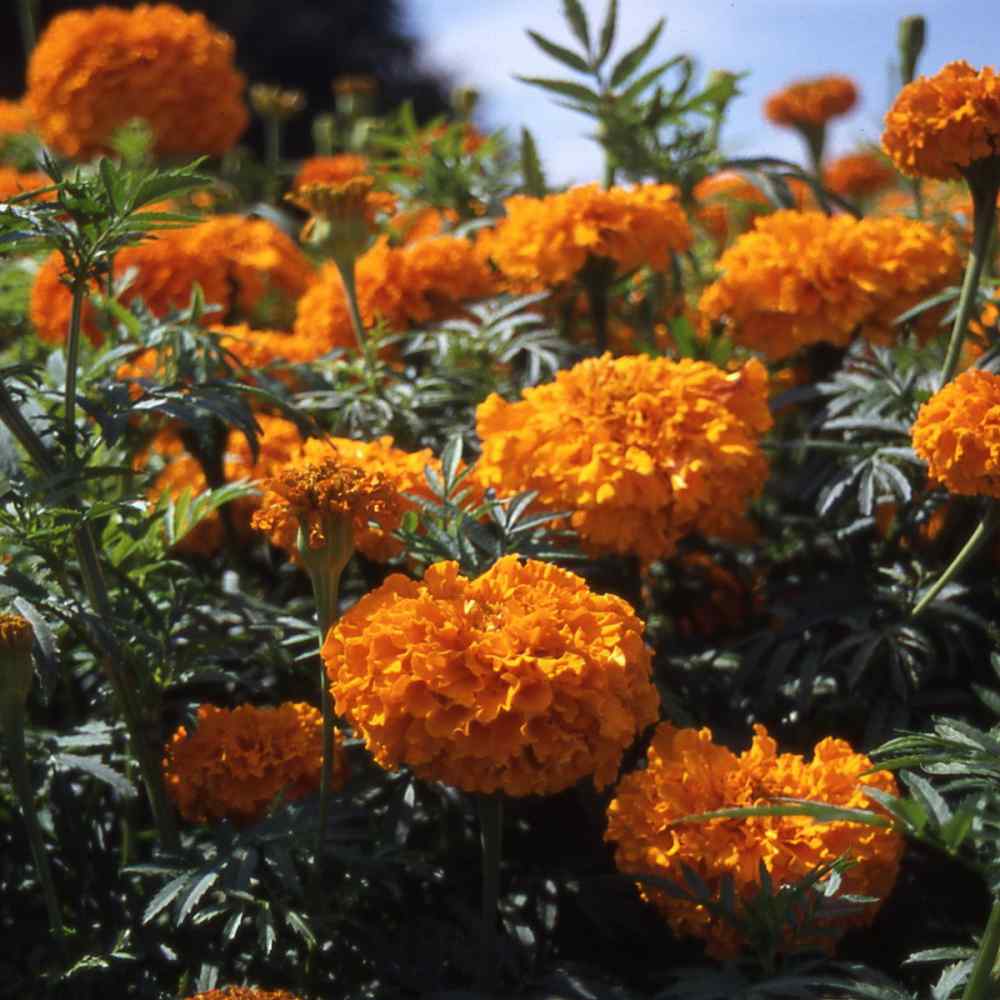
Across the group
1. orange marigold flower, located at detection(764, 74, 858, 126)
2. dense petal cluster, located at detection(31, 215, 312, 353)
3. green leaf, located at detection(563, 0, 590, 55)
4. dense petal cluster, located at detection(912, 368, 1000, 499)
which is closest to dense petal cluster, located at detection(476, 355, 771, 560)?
dense petal cluster, located at detection(912, 368, 1000, 499)

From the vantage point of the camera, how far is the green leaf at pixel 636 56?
233 cm

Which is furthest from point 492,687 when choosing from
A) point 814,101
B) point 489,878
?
point 814,101

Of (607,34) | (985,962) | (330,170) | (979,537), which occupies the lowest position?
(985,962)

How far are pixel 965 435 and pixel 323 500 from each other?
681mm

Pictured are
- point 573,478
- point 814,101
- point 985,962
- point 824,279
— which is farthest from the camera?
point 814,101

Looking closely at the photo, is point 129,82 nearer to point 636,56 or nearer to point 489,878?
point 636,56

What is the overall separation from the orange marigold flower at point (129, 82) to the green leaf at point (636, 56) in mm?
Answer: 1272

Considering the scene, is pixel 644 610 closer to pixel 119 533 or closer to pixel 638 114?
pixel 119 533

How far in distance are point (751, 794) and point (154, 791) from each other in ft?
2.18

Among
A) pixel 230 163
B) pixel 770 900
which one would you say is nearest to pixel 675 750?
pixel 770 900

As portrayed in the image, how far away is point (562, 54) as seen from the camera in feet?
7.68

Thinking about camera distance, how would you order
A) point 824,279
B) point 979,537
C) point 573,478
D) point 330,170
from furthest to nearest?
1. point 330,170
2. point 824,279
3. point 573,478
4. point 979,537

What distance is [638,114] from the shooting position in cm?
236

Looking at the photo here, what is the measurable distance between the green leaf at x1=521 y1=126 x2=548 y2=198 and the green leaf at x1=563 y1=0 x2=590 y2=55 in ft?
0.61
